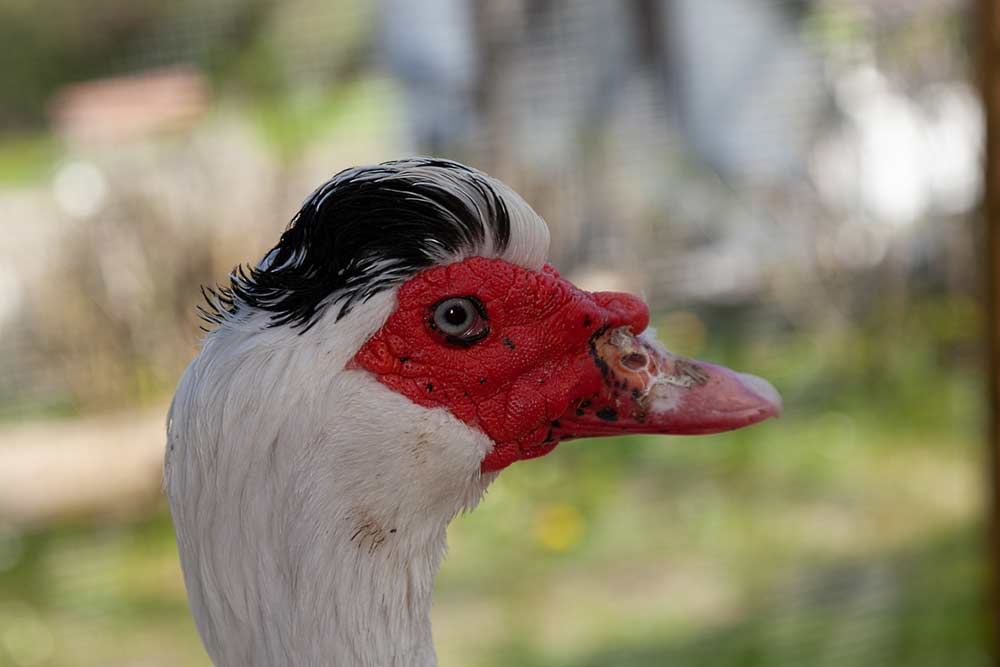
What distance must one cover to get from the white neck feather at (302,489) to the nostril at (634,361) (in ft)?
0.67

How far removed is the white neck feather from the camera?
3.39 ft

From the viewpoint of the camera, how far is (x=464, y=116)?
3223mm

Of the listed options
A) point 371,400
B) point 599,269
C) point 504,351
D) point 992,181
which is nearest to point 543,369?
point 504,351

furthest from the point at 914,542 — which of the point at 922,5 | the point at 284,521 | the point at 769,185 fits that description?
the point at 284,521

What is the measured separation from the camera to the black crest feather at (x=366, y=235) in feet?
3.39

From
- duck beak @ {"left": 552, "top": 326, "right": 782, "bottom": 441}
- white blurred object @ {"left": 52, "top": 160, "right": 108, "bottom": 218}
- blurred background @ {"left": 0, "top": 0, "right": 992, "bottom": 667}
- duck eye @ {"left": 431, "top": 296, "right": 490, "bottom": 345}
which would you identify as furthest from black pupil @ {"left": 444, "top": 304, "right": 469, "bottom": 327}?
white blurred object @ {"left": 52, "top": 160, "right": 108, "bottom": 218}

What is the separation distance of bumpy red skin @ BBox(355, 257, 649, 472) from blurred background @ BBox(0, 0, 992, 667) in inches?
85.1

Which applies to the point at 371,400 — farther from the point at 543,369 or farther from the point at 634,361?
the point at 634,361

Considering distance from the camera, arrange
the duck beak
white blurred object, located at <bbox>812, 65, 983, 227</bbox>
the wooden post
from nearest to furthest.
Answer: the duck beak, the wooden post, white blurred object, located at <bbox>812, 65, 983, 227</bbox>

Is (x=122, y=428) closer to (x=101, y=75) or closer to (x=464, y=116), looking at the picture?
(x=101, y=75)

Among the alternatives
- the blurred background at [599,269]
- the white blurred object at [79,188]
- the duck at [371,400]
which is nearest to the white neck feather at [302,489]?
the duck at [371,400]

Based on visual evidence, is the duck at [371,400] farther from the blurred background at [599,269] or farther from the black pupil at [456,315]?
the blurred background at [599,269]

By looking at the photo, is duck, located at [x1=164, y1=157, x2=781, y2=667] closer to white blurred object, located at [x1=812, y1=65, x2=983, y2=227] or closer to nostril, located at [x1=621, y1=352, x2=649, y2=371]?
nostril, located at [x1=621, y1=352, x2=649, y2=371]

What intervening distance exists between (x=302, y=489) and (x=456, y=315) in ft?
0.82
